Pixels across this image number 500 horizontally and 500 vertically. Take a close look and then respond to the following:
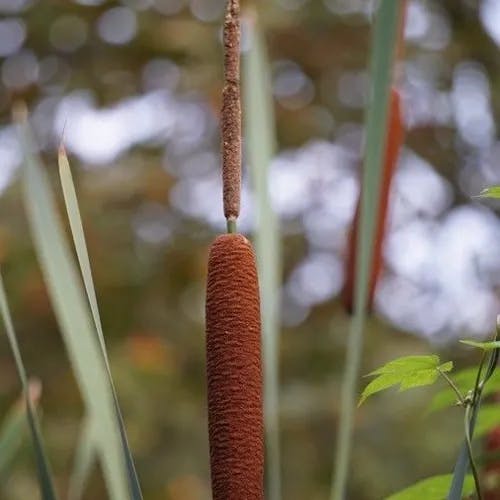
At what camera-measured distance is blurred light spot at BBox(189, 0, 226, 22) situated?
7.93 ft

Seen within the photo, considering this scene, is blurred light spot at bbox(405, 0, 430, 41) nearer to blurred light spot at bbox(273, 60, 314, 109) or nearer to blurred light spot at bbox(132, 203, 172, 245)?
blurred light spot at bbox(273, 60, 314, 109)

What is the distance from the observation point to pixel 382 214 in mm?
541

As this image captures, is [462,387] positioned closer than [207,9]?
Yes

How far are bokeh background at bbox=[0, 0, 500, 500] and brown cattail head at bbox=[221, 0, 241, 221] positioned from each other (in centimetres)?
136

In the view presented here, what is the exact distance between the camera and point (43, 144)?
2.34 metres

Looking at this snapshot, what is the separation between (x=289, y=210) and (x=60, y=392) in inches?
29.8

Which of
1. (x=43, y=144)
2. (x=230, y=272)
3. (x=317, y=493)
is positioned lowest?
(x=317, y=493)

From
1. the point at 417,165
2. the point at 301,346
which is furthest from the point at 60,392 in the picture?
the point at 417,165

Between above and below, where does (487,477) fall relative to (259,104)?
below

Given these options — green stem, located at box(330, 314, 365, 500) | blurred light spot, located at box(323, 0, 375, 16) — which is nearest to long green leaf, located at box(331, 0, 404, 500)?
green stem, located at box(330, 314, 365, 500)

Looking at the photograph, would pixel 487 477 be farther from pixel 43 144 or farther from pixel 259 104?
pixel 43 144

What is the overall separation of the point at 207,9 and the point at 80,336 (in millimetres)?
2029

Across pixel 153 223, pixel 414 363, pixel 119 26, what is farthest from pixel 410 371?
pixel 119 26

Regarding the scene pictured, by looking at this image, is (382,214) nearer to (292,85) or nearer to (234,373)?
(234,373)
